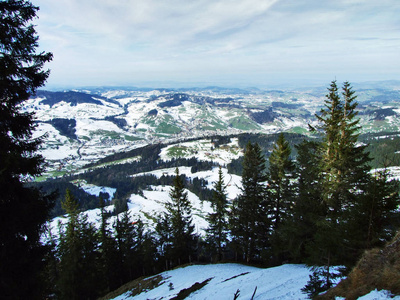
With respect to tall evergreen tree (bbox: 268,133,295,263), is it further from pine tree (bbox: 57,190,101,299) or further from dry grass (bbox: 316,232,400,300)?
pine tree (bbox: 57,190,101,299)

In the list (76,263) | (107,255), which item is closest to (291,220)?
(76,263)

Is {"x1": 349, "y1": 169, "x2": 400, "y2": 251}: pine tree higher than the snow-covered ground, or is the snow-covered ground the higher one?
{"x1": 349, "y1": 169, "x2": 400, "y2": 251}: pine tree

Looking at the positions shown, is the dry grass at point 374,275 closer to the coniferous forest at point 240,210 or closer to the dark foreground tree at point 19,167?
the coniferous forest at point 240,210

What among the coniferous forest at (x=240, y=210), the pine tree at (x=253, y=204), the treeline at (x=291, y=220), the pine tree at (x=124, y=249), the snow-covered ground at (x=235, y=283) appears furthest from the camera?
the pine tree at (x=124, y=249)

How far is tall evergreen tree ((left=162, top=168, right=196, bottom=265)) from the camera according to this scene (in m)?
A: 37.6

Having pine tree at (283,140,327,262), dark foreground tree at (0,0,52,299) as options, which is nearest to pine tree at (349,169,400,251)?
pine tree at (283,140,327,262)

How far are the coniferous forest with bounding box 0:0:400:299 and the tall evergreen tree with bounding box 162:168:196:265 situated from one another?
175 millimetres

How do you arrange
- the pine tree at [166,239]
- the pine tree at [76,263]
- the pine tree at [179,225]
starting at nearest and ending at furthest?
the pine tree at [76,263], the pine tree at [179,225], the pine tree at [166,239]

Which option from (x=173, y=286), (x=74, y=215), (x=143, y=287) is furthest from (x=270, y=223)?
(x=74, y=215)

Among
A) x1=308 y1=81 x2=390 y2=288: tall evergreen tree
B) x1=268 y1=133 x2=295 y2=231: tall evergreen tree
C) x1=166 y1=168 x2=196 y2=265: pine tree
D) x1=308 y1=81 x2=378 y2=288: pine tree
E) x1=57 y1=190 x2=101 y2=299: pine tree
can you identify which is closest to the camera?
x1=308 y1=81 x2=390 y2=288: tall evergreen tree

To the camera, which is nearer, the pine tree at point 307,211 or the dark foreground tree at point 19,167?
the dark foreground tree at point 19,167

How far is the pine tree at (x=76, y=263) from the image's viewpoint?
107 feet

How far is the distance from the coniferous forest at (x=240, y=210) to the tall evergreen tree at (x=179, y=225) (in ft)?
0.57

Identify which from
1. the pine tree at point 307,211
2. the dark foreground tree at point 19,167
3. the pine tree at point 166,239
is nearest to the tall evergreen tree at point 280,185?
the pine tree at point 307,211
